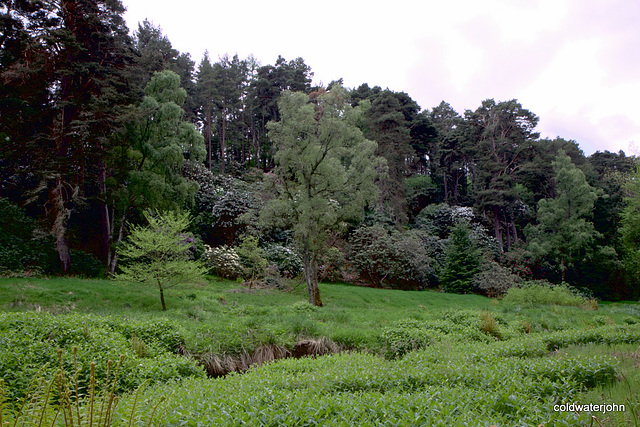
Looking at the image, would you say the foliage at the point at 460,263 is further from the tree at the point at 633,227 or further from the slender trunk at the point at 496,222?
the tree at the point at 633,227

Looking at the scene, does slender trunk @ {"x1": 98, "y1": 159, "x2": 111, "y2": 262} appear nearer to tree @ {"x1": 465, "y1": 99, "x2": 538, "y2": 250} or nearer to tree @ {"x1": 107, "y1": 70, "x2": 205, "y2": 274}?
tree @ {"x1": 107, "y1": 70, "x2": 205, "y2": 274}

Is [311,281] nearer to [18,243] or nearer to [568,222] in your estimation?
[18,243]

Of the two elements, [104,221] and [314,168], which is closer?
[314,168]

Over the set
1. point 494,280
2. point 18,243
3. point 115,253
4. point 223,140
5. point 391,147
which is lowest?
point 494,280

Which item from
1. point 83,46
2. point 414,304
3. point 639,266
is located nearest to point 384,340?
point 414,304

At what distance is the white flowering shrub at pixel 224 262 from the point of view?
21969 millimetres

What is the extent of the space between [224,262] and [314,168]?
9063mm

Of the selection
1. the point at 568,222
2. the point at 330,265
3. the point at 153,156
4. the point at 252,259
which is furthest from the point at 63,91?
the point at 568,222

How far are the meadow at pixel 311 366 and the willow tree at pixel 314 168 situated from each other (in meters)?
5.12

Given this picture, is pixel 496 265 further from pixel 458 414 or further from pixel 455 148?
pixel 458 414

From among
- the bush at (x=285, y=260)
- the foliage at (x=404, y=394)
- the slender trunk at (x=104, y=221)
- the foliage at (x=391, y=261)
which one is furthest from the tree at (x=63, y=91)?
the foliage at (x=391, y=261)

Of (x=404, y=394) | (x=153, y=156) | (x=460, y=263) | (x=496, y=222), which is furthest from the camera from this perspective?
(x=496, y=222)

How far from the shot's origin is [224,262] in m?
22.1

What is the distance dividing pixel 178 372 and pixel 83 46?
769 inches
